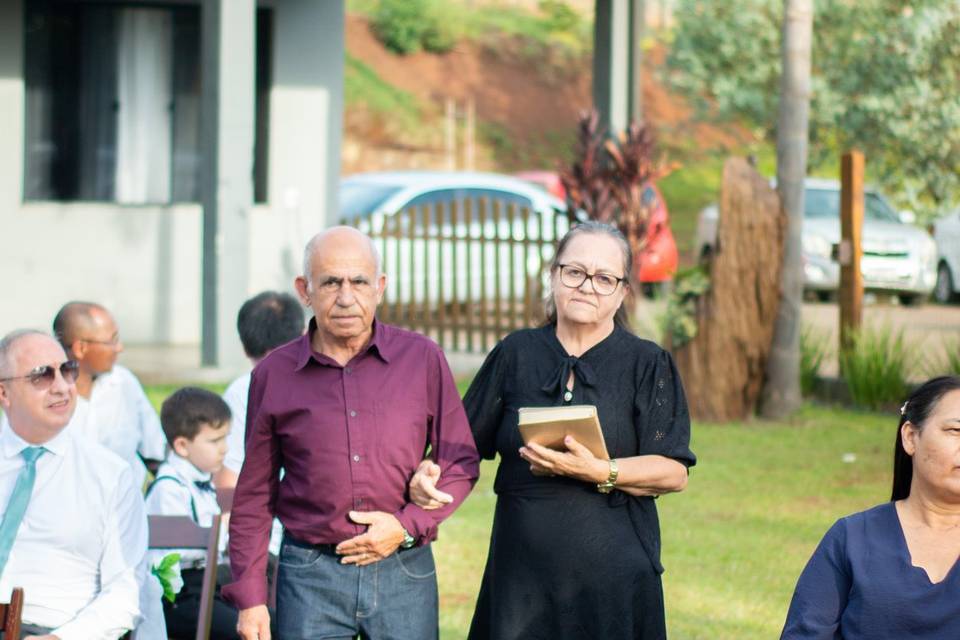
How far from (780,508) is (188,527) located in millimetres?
4930

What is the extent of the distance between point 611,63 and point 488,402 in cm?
1289

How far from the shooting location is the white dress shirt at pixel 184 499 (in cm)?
596

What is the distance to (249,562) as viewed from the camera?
14.0ft

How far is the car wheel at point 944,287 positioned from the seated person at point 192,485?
A: 1899 centimetres

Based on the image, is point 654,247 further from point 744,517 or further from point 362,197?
point 744,517

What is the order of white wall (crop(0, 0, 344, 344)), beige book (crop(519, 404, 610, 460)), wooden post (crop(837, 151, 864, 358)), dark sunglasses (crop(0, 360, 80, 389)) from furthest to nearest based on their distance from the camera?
1. white wall (crop(0, 0, 344, 344))
2. wooden post (crop(837, 151, 864, 358))
3. dark sunglasses (crop(0, 360, 80, 389))
4. beige book (crop(519, 404, 610, 460))

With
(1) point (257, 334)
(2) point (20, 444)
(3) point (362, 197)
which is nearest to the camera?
(2) point (20, 444)

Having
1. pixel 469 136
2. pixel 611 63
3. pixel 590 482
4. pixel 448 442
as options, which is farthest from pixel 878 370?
pixel 469 136

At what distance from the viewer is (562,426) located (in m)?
4.11

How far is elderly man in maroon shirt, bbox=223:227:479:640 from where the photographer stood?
4195mm

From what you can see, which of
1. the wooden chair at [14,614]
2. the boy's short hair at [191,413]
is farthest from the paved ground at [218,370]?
the wooden chair at [14,614]

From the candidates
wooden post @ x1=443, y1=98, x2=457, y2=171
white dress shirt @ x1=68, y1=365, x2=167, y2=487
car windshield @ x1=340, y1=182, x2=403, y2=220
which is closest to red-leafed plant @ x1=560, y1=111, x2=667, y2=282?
car windshield @ x1=340, y1=182, x2=403, y2=220

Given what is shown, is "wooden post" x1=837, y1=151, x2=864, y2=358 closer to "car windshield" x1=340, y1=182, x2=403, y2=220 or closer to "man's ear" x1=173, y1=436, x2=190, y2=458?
"car windshield" x1=340, y1=182, x2=403, y2=220

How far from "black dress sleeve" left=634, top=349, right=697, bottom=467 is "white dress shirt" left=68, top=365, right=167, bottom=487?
3.05 m
